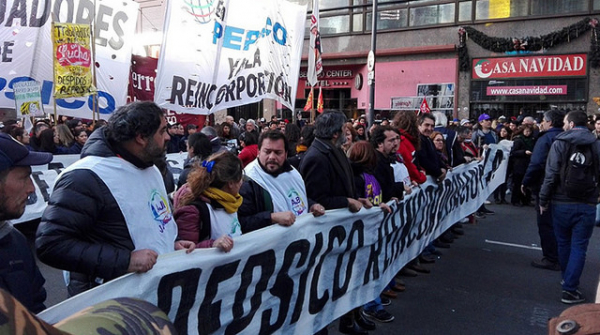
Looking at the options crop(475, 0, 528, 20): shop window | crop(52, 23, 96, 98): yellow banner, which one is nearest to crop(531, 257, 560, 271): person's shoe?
crop(52, 23, 96, 98): yellow banner

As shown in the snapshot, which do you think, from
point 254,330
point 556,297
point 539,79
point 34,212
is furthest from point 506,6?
point 254,330

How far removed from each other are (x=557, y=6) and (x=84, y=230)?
2030 centimetres

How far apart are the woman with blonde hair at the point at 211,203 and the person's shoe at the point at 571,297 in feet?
12.0

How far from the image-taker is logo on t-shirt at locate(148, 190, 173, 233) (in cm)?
229

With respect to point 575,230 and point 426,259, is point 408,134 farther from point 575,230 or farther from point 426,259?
point 575,230

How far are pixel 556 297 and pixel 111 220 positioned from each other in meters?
4.61

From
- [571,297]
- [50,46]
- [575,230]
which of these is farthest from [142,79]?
[571,297]

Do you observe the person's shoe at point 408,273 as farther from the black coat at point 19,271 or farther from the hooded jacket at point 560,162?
the black coat at point 19,271

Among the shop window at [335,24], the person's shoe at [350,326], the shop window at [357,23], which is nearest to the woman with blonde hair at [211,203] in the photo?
the person's shoe at [350,326]

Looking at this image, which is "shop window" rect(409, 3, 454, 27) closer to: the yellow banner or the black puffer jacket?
the yellow banner

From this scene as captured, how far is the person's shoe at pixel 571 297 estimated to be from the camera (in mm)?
4777

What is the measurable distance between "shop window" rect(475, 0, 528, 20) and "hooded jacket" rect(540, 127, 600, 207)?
15.8 metres

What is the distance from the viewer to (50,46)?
345 inches

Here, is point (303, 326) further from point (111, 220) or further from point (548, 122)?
point (548, 122)
